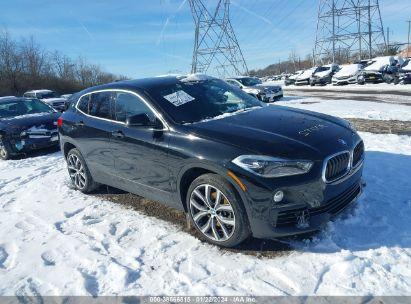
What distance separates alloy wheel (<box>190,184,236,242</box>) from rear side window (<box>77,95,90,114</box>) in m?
2.80

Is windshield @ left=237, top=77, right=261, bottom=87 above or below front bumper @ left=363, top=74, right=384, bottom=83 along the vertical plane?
above

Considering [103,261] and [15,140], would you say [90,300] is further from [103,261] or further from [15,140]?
[15,140]

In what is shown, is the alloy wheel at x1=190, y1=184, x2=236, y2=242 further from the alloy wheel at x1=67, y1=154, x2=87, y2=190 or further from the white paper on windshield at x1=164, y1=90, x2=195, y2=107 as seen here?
the alloy wheel at x1=67, y1=154, x2=87, y2=190

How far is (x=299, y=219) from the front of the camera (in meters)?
3.50

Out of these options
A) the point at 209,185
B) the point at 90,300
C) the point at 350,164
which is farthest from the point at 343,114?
the point at 90,300

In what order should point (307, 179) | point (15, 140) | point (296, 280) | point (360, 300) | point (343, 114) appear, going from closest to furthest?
1. point (360, 300)
2. point (296, 280)
3. point (307, 179)
4. point (15, 140)
5. point (343, 114)

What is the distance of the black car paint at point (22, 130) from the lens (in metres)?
9.17

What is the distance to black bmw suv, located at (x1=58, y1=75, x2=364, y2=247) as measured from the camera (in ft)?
11.3

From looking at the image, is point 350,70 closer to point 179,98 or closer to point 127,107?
point 179,98

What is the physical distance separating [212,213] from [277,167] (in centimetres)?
88

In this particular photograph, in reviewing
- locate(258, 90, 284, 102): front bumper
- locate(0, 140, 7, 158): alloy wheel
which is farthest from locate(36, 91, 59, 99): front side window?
locate(0, 140, 7, 158): alloy wheel

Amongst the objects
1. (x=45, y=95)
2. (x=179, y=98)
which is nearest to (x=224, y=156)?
(x=179, y=98)

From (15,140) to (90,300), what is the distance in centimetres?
734

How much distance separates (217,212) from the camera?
378 cm
